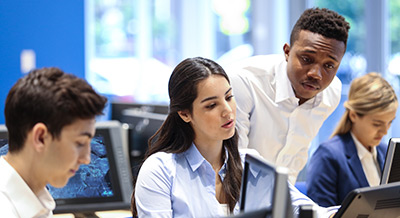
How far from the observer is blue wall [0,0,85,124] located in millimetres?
4938

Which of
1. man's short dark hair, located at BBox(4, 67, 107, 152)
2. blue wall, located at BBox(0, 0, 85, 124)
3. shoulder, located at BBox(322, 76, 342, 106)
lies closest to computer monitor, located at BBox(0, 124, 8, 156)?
man's short dark hair, located at BBox(4, 67, 107, 152)

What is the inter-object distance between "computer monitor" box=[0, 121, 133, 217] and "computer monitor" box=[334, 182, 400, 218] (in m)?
1.07

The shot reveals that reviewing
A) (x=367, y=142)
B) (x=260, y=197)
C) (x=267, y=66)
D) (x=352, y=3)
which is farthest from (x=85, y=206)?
(x=352, y=3)

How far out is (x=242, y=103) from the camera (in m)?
2.35

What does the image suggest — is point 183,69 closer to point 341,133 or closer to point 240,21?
point 341,133

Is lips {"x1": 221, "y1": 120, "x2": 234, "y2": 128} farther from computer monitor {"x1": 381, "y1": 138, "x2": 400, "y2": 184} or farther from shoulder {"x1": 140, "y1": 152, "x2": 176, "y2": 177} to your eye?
computer monitor {"x1": 381, "y1": 138, "x2": 400, "y2": 184}

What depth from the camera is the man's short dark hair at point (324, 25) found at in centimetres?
218

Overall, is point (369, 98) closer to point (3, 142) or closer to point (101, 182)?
point (101, 182)

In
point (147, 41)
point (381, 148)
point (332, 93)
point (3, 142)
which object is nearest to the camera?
point (3, 142)

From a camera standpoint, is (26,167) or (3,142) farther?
(3,142)

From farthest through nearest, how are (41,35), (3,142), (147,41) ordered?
(147,41)
(41,35)
(3,142)

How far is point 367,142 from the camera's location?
2.63 m

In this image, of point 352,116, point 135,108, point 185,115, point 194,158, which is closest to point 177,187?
point 194,158

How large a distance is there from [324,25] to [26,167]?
136 centimetres
